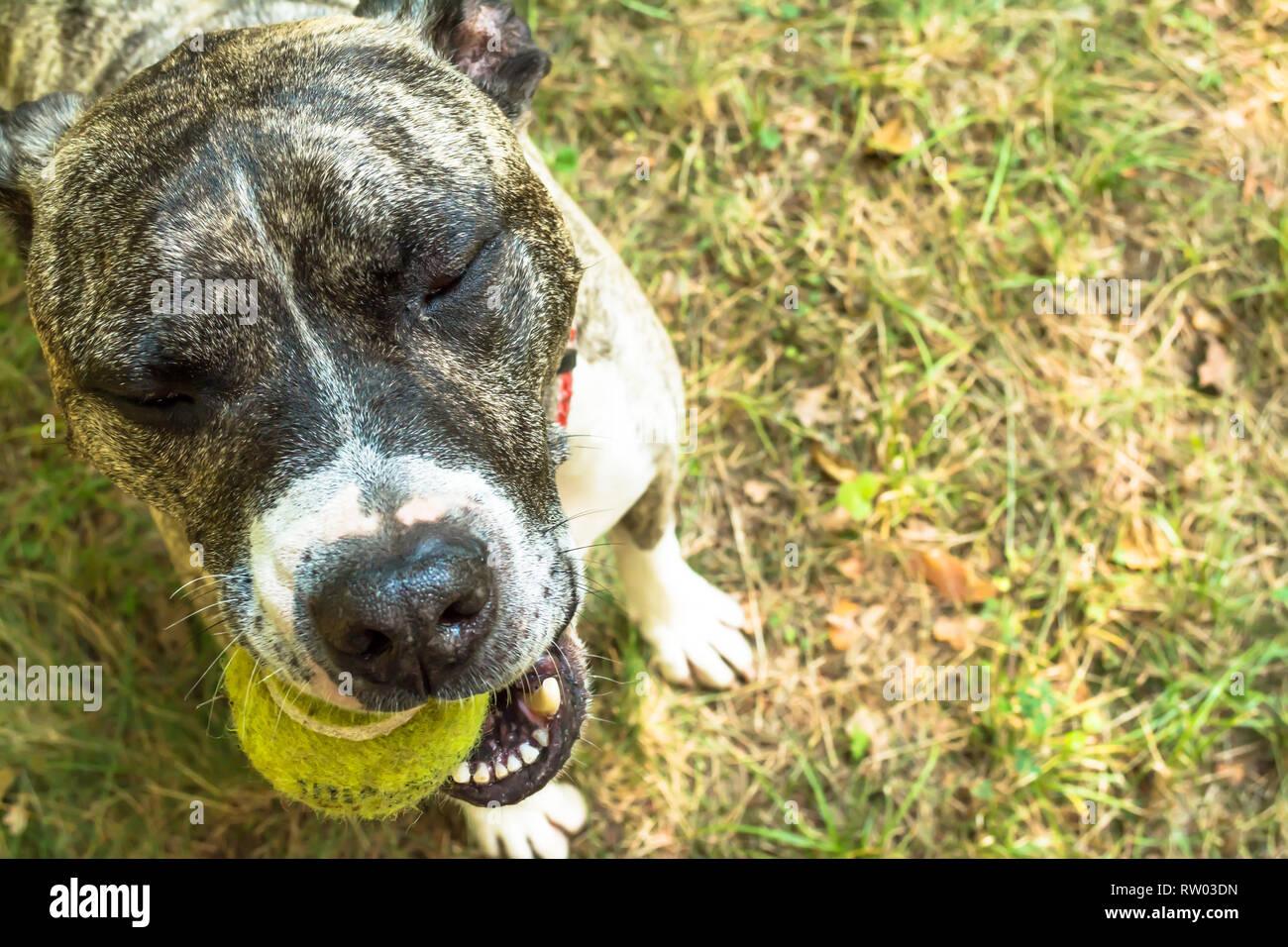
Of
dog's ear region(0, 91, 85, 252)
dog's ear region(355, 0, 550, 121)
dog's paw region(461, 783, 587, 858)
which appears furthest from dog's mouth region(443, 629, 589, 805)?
dog's ear region(0, 91, 85, 252)

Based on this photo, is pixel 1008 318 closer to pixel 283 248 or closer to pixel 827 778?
pixel 827 778

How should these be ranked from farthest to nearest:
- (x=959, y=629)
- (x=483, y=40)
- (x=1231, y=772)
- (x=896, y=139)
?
(x=896, y=139), (x=959, y=629), (x=1231, y=772), (x=483, y=40)

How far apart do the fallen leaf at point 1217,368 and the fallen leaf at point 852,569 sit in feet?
Result: 5.91

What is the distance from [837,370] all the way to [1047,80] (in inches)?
70.0

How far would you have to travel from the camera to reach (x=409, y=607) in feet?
7.45

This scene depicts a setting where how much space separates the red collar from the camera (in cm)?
314

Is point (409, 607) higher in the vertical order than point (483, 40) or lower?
lower

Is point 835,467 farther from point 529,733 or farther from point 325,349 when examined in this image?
point 325,349

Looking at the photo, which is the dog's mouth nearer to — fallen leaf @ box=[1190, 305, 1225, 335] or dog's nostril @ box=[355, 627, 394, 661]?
dog's nostril @ box=[355, 627, 394, 661]

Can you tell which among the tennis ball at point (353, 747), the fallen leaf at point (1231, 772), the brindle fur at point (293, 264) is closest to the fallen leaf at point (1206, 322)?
the fallen leaf at point (1231, 772)

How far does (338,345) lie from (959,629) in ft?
10.3

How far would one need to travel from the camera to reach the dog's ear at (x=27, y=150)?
297cm

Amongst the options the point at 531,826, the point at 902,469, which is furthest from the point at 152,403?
the point at 902,469

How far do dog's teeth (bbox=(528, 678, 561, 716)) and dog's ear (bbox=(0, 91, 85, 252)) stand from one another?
74.4 inches
